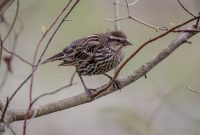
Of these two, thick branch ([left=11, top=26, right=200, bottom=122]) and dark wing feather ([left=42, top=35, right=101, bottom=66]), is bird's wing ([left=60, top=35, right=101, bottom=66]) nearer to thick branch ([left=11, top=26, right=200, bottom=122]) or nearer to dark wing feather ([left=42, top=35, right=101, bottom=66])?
dark wing feather ([left=42, top=35, right=101, bottom=66])

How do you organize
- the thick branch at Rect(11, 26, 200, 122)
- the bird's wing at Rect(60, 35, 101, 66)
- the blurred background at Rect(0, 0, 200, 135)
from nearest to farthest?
the thick branch at Rect(11, 26, 200, 122), the bird's wing at Rect(60, 35, 101, 66), the blurred background at Rect(0, 0, 200, 135)

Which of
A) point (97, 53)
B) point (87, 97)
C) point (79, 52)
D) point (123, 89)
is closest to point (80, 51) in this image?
point (79, 52)

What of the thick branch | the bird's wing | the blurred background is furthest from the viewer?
the blurred background

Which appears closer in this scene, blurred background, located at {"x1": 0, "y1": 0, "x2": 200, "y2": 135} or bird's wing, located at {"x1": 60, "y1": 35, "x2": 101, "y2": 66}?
bird's wing, located at {"x1": 60, "y1": 35, "x2": 101, "y2": 66}

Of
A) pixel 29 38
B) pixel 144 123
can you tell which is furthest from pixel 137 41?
pixel 144 123

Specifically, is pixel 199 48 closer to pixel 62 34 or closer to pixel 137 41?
pixel 137 41

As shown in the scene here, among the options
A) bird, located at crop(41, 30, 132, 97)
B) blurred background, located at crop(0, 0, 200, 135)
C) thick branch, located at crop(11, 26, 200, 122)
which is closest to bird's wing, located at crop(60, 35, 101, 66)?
bird, located at crop(41, 30, 132, 97)

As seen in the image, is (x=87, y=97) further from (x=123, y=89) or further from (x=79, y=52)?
(x=123, y=89)
